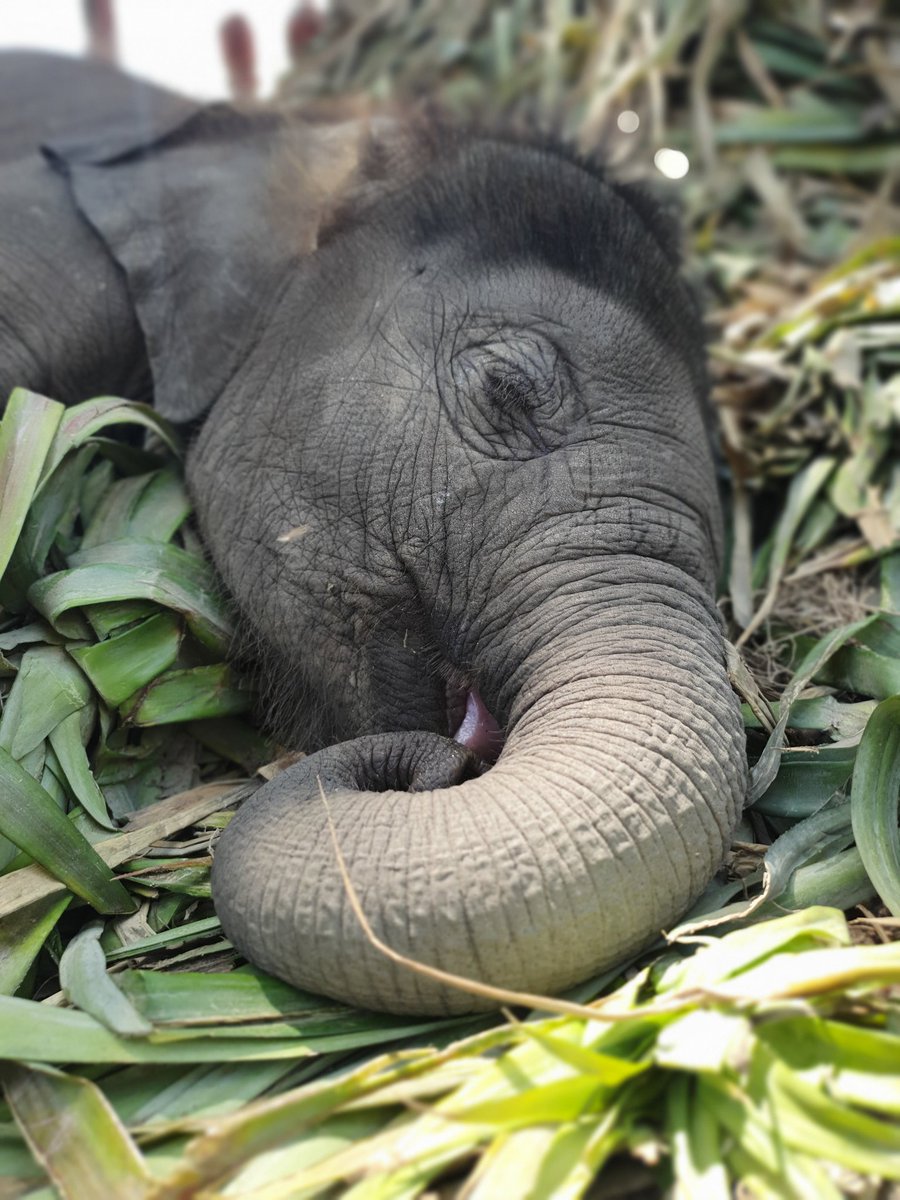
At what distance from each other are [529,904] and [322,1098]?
42 centimetres

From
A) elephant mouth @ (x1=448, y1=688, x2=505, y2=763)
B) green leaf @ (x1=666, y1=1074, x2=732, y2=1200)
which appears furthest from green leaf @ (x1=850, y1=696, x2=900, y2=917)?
elephant mouth @ (x1=448, y1=688, x2=505, y2=763)

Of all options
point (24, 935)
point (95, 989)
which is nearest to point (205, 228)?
point (24, 935)

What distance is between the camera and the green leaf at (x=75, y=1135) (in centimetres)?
174

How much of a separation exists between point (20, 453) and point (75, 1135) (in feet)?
4.90

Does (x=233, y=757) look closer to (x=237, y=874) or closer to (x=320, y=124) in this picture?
(x=237, y=874)

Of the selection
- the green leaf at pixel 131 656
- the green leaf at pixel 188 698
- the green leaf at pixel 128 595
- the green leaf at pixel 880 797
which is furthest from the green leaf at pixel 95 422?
the green leaf at pixel 880 797

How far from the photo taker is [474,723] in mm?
2705

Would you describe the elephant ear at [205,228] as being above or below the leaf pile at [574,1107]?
above

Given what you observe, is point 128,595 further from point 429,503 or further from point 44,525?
point 429,503

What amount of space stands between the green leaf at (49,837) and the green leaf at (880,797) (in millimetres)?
1425

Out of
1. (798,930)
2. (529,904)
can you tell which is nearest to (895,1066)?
(798,930)

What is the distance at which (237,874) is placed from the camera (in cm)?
215

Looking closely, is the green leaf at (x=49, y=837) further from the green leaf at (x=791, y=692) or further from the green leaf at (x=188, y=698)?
the green leaf at (x=791, y=692)

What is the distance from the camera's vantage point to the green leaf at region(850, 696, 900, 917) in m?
2.24
